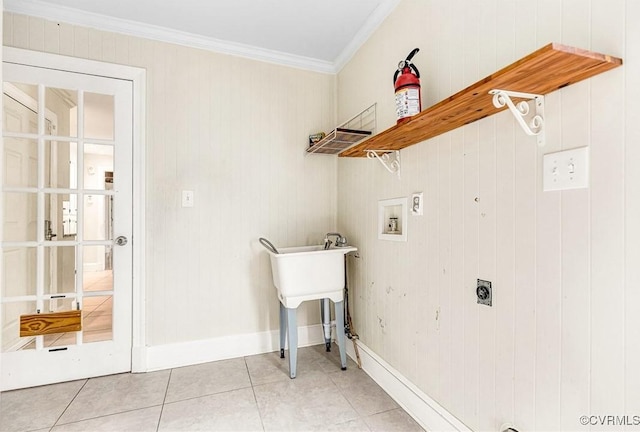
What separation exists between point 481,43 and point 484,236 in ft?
2.48

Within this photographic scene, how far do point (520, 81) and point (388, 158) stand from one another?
3.16 feet

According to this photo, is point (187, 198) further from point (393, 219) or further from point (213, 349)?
point (393, 219)

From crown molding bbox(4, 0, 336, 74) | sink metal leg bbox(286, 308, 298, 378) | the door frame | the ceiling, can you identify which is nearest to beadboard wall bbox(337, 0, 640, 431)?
the ceiling

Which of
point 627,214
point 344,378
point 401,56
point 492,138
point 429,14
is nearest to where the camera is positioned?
point 627,214

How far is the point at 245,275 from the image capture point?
2389 millimetres

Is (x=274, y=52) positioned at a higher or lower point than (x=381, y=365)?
higher

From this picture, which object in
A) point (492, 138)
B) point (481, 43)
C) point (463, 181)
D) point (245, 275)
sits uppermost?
point (481, 43)

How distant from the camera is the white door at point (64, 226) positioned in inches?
75.2

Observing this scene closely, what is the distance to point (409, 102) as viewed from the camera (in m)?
1.29

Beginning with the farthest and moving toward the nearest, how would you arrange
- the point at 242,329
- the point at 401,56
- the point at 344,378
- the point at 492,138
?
the point at 242,329, the point at 344,378, the point at 401,56, the point at 492,138

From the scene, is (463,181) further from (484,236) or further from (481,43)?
(481,43)

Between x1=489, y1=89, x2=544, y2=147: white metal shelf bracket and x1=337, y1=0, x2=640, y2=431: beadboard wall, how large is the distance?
21 mm

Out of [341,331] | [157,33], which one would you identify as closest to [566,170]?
[341,331]

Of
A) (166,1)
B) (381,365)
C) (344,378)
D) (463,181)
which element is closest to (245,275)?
(344,378)
